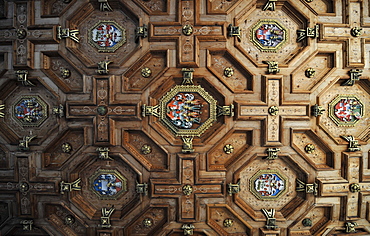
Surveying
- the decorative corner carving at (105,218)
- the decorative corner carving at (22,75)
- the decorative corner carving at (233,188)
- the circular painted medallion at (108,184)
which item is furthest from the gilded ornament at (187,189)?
the decorative corner carving at (22,75)

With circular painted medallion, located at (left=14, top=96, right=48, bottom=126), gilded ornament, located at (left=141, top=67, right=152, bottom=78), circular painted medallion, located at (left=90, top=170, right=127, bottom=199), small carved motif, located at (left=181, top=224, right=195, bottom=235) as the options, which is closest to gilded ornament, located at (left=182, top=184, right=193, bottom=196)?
small carved motif, located at (left=181, top=224, right=195, bottom=235)

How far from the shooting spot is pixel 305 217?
7562 mm

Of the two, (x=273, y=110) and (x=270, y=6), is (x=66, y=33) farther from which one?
(x=273, y=110)

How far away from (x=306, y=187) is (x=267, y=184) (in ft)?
4.38

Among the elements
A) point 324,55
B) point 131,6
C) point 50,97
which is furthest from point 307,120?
point 50,97

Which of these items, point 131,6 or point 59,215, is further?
point 59,215

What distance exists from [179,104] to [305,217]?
20.6ft

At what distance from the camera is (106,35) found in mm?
7398

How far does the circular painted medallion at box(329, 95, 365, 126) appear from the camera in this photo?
748cm

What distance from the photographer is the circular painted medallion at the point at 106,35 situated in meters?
7.38

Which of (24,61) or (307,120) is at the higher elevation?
(24,61)

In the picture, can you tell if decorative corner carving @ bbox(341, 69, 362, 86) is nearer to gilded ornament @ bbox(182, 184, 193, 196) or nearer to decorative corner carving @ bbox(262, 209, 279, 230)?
decorative corner carving @ bbox(262, 209, 279, 230)

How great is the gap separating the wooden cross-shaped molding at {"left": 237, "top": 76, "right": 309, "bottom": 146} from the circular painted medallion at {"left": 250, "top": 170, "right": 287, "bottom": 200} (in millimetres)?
1250

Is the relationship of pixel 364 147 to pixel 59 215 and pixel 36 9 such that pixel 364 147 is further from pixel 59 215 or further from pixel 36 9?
pixel 36 9
